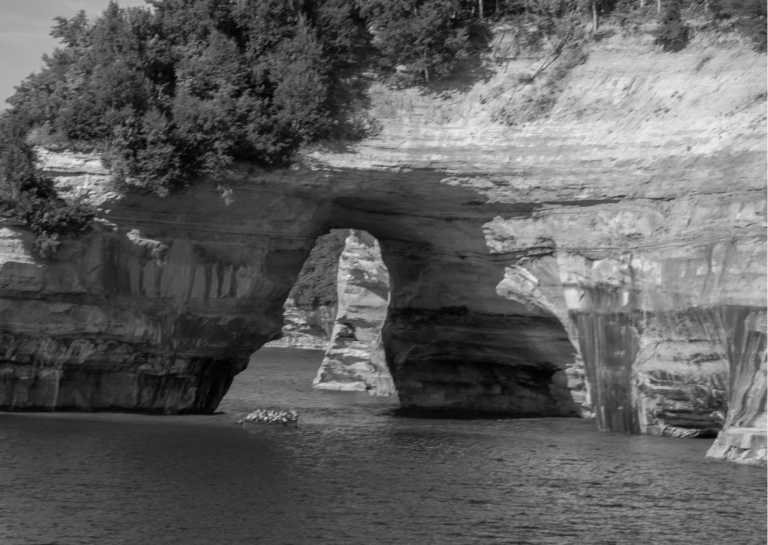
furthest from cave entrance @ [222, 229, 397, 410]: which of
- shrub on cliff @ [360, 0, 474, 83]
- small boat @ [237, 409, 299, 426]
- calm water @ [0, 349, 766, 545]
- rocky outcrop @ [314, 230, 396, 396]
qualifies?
shrub on cliff @ [360, 0, 474, 83]

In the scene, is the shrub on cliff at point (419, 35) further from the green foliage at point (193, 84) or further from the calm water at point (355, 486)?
the calm water at point (355, 486)

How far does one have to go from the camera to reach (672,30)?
4175cm

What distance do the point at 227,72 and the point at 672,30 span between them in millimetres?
16040

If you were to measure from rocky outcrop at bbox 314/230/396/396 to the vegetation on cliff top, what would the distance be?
24.7m

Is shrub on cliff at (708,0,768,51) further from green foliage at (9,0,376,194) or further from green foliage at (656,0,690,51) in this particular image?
green foliage at (9,0,376,194)

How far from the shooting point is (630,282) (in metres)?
40.9

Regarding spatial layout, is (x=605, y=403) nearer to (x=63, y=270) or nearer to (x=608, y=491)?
(x=608, y=491)

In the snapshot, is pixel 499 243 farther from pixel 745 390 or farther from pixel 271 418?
pixel 745 390

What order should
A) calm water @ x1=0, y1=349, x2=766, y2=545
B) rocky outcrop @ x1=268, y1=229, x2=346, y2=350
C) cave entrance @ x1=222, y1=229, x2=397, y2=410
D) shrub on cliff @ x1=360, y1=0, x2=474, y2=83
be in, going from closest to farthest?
calm water @ x1=0, y1=349, x2=766, y2=545
shrub on cliff @ x1=360, y1=0, x2=474, y2=83
cave entrance @ x1=222, y1=229, x2=397, y2=410
rocky outcrop @ x1=268, y1=229, x2=346, y2=350

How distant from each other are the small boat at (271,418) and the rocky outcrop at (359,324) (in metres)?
23.2

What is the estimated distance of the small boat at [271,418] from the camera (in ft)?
150

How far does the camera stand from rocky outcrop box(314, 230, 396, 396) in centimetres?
7062

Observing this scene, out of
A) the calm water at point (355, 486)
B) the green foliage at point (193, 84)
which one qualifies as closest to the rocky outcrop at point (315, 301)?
the green foliage at point (193, 84)

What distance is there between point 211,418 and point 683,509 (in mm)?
22254
